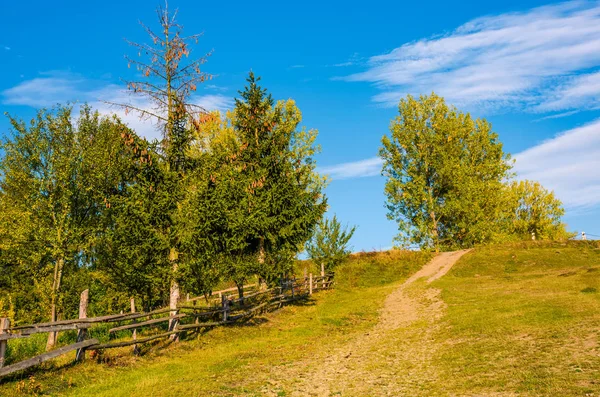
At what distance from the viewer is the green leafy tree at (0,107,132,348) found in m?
20.1

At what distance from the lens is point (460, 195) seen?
4988 cm

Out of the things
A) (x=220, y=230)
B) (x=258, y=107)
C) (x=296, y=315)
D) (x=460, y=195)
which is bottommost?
(x=296, y=315)

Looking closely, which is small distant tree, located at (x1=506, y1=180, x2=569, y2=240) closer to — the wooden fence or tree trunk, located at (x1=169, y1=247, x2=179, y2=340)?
the wooden fence

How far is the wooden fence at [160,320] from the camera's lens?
1265cm

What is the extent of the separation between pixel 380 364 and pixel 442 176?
39550 millimetres

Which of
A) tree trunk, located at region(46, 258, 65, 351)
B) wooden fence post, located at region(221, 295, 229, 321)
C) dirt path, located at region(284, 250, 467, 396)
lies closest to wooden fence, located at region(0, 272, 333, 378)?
wooden fence post, located at region(221, 295, 229, 321)

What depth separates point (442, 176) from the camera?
165ft

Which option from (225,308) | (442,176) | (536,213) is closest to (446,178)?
(442,176)

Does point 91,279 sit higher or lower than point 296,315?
higher

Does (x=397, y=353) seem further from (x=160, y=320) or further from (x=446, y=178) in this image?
(x=446, y=178)

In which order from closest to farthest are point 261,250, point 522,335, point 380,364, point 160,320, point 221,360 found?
point 380,364 → point 221,360 → point 522,335 → point 160,320 → point 261,250

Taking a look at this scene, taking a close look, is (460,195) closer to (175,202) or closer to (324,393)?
(175,202)

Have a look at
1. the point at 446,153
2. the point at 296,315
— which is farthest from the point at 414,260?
the point at 296,315

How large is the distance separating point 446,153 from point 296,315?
3254 cm
